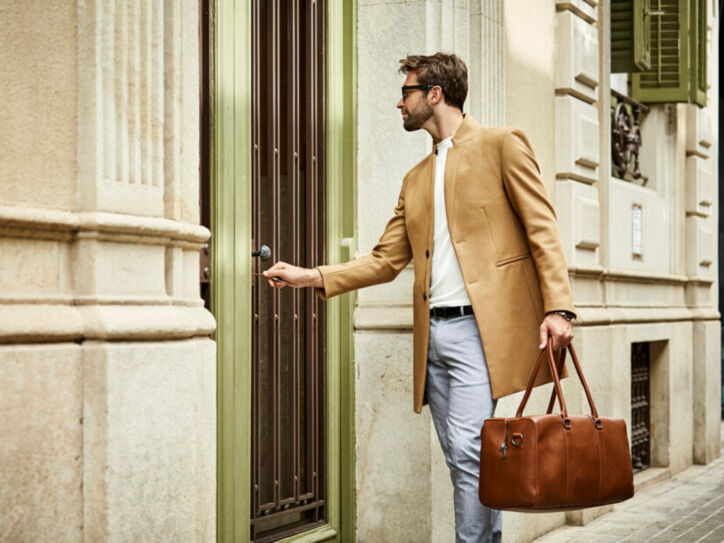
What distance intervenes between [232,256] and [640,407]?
17.9 feet

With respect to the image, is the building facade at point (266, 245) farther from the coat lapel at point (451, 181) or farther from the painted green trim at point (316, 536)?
the coat lapel at point (451, 181)

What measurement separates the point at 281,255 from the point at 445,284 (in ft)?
3.70

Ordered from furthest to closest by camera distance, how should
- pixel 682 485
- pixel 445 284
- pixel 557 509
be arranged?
pixel 682 485 < pixel 445 284 < pixel 557 509

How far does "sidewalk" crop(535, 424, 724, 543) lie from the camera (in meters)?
6.70

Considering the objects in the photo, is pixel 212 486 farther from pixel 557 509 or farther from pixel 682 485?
pixel 682 485

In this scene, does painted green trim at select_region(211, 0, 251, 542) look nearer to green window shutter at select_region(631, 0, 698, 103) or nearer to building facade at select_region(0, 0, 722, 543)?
building facade at select_region(0, 0, 722, 543)

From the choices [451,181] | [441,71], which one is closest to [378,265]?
[451,181]

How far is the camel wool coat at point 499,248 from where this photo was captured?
4199mm

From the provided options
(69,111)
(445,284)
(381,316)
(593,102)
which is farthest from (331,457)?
(593,102)

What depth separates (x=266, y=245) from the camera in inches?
200

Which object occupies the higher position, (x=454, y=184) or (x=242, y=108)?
(x=242, y=108)

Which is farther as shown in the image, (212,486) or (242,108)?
(242,108)

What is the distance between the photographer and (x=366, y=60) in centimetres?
585

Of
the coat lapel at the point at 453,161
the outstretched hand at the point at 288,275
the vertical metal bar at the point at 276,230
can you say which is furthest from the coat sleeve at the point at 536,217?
the vertical metal bar at the point at 276,230
